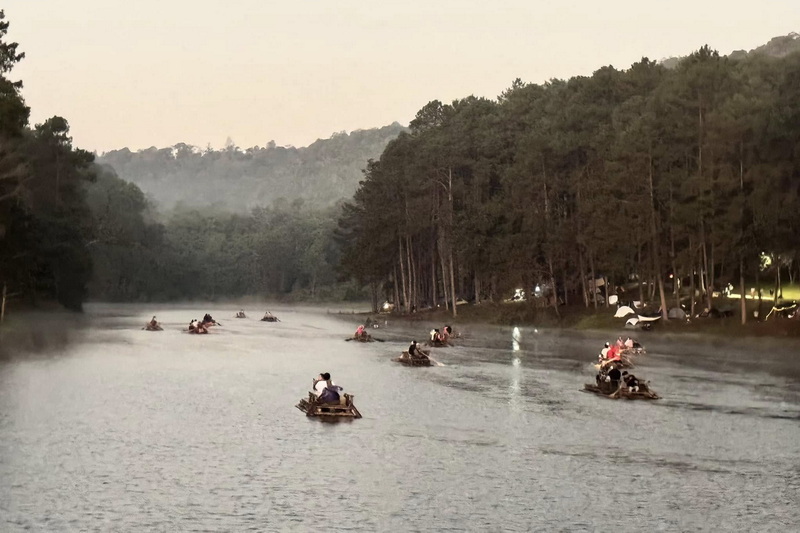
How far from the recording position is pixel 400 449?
38062 millimetres

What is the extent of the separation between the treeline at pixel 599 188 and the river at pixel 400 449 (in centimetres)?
2487

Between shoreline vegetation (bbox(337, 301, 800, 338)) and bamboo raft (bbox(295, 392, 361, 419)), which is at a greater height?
shoreline vegetation (bbox(337, 301, 800, 338))

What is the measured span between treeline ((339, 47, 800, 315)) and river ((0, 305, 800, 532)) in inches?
979

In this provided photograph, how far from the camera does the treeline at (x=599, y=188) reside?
92.1 meters

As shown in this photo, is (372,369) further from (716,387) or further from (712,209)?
(712,209)

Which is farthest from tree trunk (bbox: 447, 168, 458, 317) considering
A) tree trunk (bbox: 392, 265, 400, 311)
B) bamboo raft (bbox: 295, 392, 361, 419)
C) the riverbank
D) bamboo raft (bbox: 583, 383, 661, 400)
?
bamboo raft (bbox: 295, 392, 361, 419)

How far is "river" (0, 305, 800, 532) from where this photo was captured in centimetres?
2797

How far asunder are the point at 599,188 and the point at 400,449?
76.6 meters

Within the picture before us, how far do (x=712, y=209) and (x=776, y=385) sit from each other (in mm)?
38006

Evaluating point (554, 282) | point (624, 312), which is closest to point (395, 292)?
point (554, 282)

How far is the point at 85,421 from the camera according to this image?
43.6 metres

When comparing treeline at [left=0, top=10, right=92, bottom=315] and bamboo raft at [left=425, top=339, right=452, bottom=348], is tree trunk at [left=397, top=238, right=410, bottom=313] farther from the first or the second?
bamboo raft at [left=425, top=339, right=452, bottom=348]

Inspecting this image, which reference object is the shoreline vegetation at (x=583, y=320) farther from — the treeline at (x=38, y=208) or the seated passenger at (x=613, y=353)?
the treeline at (x=38, y=208)

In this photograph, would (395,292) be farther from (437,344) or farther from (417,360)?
(417,360)
